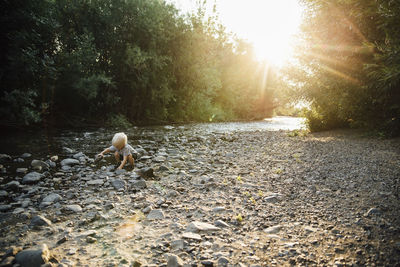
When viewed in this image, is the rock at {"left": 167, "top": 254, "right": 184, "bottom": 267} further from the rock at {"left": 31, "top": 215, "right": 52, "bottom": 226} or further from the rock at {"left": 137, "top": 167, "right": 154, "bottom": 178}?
the rock at {"left": 137, "top": 167, "right": 154, "bottom": 178}

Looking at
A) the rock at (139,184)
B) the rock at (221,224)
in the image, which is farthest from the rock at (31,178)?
the rock at (221,224)

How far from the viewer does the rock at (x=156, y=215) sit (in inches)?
125

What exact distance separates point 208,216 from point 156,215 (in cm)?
78

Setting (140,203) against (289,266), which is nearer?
(289,266)

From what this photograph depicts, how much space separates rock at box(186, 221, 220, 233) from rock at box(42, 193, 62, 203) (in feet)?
7.66

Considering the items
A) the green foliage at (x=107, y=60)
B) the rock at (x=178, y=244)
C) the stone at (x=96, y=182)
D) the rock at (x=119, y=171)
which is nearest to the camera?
the rock at (x=178, y=244)

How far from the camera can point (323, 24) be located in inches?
388

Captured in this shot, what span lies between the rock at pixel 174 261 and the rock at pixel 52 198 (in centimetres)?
246

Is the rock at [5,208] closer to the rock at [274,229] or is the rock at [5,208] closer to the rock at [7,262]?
the rock at [7,262]

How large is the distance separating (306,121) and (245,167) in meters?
8.82

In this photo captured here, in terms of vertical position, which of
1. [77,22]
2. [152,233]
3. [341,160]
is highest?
[77,22]

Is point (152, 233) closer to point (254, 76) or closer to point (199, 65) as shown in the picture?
point (199, 65)

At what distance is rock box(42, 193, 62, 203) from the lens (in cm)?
354

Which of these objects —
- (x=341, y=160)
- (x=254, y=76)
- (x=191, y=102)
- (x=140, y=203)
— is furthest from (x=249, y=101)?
(x=140, y=203)
